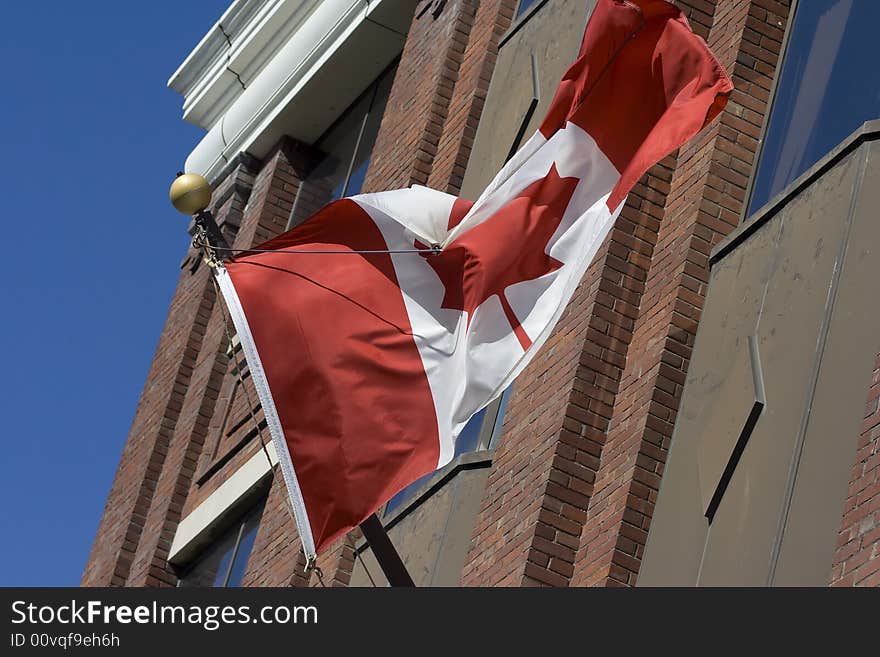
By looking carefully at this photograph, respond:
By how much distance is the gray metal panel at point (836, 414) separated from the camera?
10.2 meters

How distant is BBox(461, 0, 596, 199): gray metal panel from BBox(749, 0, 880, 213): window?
2600mm

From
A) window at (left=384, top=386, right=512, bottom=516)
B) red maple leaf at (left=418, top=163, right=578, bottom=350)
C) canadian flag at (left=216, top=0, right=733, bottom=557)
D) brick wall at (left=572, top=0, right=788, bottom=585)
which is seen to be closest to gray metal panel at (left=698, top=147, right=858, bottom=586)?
brick wall at (left=572, top=0, right=788, bottom=585)

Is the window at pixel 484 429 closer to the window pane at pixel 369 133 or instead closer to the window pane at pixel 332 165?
the window pane at pixel 369 133

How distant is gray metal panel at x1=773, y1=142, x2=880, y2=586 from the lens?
33.5 ft

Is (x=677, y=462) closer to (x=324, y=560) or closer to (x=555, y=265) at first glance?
(x=555, y=265)

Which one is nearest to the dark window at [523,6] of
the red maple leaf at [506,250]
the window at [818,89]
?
the window at [818,89]

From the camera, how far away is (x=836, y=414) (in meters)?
10.5

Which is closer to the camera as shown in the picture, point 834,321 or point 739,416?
point 834,321

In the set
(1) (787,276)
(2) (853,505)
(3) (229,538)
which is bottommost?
(2) (853,505)

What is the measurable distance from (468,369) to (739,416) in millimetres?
1940

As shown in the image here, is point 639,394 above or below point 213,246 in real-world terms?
above

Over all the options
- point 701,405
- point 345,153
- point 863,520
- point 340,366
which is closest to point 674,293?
point 701,405

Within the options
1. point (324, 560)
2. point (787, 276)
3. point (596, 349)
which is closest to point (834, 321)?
point (787, 276)

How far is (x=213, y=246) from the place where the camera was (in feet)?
34.2
